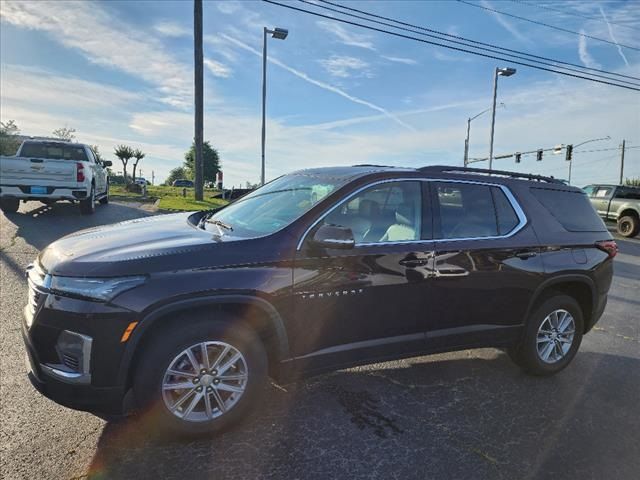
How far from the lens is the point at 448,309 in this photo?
368cm

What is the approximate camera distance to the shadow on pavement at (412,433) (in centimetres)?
280

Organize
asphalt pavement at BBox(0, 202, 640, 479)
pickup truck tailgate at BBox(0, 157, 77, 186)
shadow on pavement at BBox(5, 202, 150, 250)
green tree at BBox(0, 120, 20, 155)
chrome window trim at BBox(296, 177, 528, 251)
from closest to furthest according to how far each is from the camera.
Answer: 1. asphalt pavement at BBox(0, 202, 640, 479)
2. chrome window trim at BBox(296, 177, 528, 251)
3. shadow on pavement at BBox(5, 202, 150, 250)
4. pickup truck tailgate at BBox(0, 157, 77, 186)
5. green tree at BBox(0, 120, 20, 155)

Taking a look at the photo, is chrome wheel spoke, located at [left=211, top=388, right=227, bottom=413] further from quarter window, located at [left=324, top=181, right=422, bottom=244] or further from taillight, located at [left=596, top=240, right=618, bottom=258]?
taillight, located at [left=596, top=240, right=618, bottom=258]

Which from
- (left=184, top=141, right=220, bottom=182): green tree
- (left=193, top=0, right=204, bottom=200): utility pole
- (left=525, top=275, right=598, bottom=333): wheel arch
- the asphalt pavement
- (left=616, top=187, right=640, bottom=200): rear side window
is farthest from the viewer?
(left=184, top=141, right=220, bottom=182): green tree

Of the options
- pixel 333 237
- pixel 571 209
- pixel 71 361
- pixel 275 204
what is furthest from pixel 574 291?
pixel 71 361

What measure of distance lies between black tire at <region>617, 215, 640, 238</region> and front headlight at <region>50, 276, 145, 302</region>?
2005 cm

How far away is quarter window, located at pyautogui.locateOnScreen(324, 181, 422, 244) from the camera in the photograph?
3.41 meters

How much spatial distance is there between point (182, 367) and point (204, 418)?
0.37 metres

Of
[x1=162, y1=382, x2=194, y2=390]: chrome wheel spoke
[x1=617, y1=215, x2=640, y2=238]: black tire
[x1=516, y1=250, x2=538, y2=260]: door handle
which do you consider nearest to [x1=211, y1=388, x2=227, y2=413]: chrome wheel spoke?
[x1=162, y1=382, x2=194, y2=390]: chrome wheel spoke

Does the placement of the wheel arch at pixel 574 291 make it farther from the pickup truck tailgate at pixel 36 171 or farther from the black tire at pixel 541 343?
the pickup truck tailgate at pixel 36 171

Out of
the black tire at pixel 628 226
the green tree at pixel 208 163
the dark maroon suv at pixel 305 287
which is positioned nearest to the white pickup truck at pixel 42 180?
the dark maroon suv at pixel 305 287

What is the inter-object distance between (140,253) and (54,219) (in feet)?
32.0

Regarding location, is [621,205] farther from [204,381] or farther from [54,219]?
[204,381]

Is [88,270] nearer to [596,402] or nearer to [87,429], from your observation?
[87,429]
